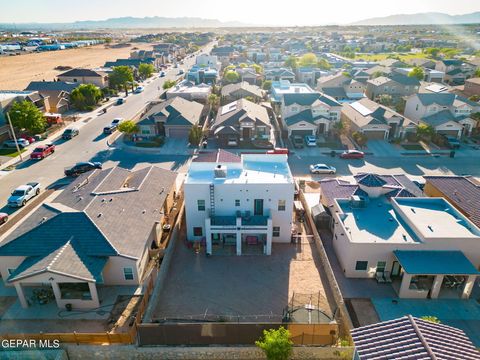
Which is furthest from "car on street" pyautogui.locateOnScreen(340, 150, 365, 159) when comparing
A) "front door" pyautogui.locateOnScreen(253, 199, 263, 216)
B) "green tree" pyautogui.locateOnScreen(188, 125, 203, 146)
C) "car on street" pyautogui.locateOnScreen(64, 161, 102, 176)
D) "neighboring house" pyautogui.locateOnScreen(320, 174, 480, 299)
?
"car on street" pyautogui.locateOnScreen(64, 161, 102, 176)

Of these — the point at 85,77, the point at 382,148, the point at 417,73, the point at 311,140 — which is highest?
the point at 85,77

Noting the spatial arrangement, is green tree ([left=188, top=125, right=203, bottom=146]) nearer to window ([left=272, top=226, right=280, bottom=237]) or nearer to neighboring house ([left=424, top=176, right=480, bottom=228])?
window ([left=272, top=226, right=280, bottom=237])

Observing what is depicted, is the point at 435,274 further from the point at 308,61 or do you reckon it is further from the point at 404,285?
the point at 308,61

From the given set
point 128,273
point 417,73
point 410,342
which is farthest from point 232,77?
point 410,342

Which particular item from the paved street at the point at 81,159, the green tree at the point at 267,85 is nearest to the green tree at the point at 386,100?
the green tree at the point at 267,85

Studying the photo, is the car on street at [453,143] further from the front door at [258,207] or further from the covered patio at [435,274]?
the front door at [258,207]

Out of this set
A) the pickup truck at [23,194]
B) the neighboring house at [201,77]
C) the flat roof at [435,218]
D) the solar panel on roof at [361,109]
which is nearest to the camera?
the flat roof at [435,218]

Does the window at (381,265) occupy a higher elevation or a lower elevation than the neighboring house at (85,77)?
lower
